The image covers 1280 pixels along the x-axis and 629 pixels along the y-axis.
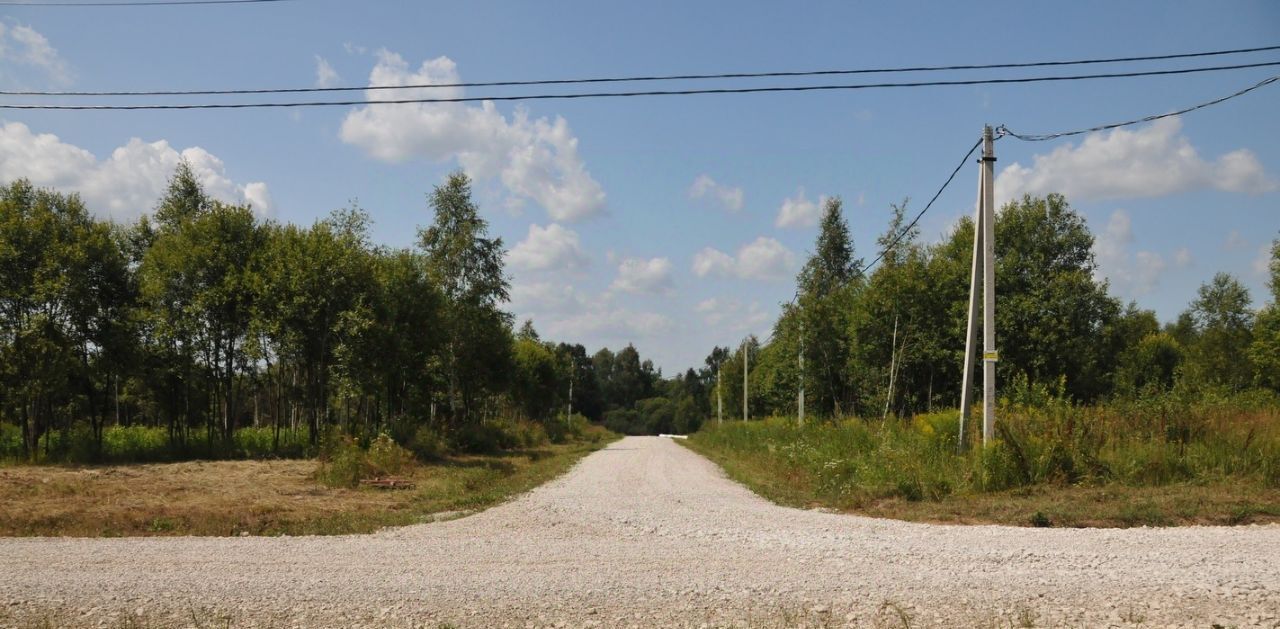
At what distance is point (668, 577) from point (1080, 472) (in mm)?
9372

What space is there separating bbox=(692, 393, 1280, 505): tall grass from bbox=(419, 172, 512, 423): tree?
23510 millimetres

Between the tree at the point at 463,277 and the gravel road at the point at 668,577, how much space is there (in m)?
25.8

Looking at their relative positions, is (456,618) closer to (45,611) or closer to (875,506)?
(45,611)

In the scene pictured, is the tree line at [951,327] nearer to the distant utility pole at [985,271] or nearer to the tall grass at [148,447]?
the distant utility pole at [985,271]

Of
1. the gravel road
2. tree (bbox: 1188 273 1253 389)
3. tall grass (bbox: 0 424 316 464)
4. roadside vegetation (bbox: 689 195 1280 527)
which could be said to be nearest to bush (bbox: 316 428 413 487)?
tall grass (bbox: 0 424 316 464)

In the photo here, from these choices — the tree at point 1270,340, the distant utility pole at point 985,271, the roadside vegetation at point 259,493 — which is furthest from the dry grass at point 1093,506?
the tree at point 1270,340

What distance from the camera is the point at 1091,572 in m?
7.96

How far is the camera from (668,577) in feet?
26.7

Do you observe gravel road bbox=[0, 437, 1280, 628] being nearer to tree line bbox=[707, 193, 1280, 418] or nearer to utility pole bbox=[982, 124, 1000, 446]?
utility pole bbox=[982, 124, 1000, 446]

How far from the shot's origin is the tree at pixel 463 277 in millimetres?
36781

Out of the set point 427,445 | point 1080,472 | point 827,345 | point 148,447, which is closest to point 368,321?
→ point 427,445

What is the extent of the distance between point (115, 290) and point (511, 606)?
25778 mm

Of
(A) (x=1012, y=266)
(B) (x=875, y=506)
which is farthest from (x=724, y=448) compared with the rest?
(B) (x=875, y=506)

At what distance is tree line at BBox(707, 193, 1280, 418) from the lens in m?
29.2
